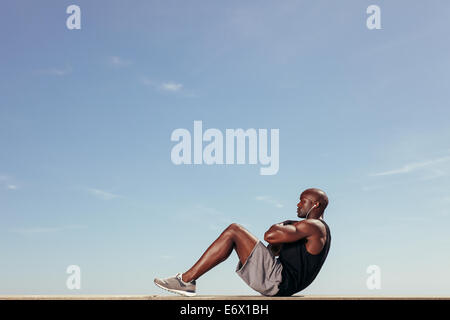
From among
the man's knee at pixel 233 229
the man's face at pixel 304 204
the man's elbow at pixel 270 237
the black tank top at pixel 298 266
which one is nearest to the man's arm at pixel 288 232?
the man's elbow at pixel 270 237

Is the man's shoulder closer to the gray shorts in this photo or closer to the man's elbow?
the man's elbow

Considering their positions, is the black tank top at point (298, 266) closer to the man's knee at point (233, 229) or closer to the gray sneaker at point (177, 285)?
the man's knee at point (233, 229)

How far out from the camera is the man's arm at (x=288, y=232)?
1080cm

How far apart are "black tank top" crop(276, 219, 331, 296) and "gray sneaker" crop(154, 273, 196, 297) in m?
1.42

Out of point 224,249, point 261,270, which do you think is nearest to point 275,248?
point 261,270

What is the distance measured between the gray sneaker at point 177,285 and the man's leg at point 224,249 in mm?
83

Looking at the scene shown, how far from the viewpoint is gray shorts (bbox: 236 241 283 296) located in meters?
11.0

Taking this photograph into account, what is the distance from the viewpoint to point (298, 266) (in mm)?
11039

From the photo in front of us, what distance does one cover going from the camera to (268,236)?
10828 mm

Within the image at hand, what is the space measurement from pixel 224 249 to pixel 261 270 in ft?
2.27

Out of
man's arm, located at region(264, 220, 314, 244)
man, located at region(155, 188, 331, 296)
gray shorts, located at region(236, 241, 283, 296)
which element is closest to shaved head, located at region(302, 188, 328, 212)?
man, located at region(155, 188, 331, 296)
